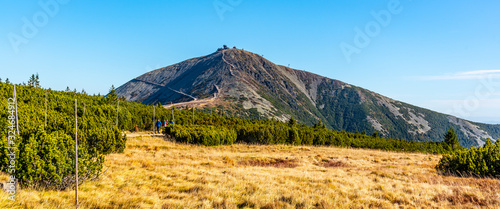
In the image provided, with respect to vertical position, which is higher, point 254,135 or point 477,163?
point 254,135

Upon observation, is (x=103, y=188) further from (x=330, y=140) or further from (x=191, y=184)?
(x=330, y=140)

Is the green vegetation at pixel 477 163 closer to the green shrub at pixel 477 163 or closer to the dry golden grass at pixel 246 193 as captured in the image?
the green shrub at pixel 477 163

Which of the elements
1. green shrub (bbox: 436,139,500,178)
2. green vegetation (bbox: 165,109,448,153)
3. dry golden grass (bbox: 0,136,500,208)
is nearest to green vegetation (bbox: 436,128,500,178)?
green shrub (bbox: 436,139,500,178)

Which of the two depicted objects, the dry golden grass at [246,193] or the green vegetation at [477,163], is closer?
the dry golden grass at [246,193]

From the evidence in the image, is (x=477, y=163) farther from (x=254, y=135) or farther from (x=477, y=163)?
(x=254, y=135)

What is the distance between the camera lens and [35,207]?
5996 mm

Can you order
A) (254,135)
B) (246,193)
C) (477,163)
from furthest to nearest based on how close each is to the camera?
(254,135) < (477,163) < (246,193)

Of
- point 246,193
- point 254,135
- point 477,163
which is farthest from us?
point 254,135

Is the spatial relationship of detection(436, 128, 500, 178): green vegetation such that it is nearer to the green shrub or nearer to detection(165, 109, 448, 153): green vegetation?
the green shrub

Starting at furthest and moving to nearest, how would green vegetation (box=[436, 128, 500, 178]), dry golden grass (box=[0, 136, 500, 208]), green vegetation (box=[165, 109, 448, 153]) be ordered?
green vegetation (box=[165, 109, 448, 153]), green vegetation (box=[436, 128, 500, 178]), dry golden grass (box=[0, 136, 500, 208])

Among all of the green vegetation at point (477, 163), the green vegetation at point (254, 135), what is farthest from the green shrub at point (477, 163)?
the green vegetation at point (254, 135)

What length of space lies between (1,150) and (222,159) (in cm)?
1227

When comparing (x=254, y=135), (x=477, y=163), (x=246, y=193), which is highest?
(x=254, y=135)

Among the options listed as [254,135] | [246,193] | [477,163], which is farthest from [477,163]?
[254,135]
